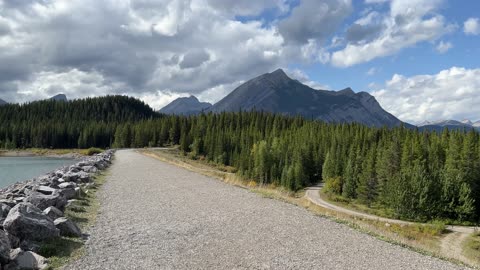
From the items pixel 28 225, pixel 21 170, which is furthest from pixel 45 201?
pixel 21 170

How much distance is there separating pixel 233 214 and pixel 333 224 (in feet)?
16.0

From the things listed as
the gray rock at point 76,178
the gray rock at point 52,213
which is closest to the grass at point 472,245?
the gray rock at point 76,178

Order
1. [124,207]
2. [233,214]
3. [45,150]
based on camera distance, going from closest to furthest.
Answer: [233,214] → [124,207] → [45,150]

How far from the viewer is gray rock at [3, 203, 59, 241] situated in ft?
40.1

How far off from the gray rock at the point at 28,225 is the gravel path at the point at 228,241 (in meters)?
1.50

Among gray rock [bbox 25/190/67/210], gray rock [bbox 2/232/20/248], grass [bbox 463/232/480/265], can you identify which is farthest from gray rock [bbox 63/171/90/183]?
grass [bbox 463/232/480/265]

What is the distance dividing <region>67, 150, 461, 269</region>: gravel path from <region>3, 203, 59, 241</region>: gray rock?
150 centimetres

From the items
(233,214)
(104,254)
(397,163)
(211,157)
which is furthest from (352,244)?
(211,157)

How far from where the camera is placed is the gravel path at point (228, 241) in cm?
1186

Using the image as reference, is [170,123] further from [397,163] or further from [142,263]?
[142,263]

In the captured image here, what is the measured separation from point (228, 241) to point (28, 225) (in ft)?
21.7

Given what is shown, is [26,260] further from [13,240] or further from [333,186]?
[333,186]

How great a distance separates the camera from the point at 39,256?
11.0 m

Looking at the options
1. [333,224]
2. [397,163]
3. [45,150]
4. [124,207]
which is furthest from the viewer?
[45,150]
